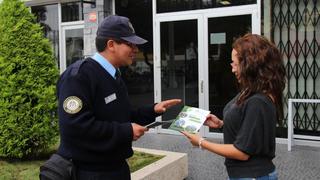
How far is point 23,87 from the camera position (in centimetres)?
545

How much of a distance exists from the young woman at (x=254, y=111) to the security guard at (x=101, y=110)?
0.53m

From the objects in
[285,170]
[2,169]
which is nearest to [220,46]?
[285,170]

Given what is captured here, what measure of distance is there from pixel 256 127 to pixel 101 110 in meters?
0.84

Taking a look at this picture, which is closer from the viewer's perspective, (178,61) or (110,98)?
(110,98)

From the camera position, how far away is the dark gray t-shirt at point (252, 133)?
2.44m

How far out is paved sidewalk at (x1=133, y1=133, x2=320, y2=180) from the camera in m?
5.74

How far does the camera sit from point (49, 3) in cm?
1043

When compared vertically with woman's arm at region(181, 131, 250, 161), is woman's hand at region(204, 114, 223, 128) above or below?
above

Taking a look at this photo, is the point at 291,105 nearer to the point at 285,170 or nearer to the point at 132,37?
the point at 285,170

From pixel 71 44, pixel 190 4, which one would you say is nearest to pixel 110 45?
pixel 190 4

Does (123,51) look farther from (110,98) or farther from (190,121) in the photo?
(190,121)

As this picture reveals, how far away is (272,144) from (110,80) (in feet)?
3.20

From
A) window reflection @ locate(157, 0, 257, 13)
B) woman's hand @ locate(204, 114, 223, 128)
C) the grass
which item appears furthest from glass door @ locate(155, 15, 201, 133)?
woman's hand @ locate(204, 114, 223, 128)

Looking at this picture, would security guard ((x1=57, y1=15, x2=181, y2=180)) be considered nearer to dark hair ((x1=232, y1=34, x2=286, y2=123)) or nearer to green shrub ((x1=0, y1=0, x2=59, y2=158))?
dark hair ((x1=232, y1=34, x2=286, y2=123))
